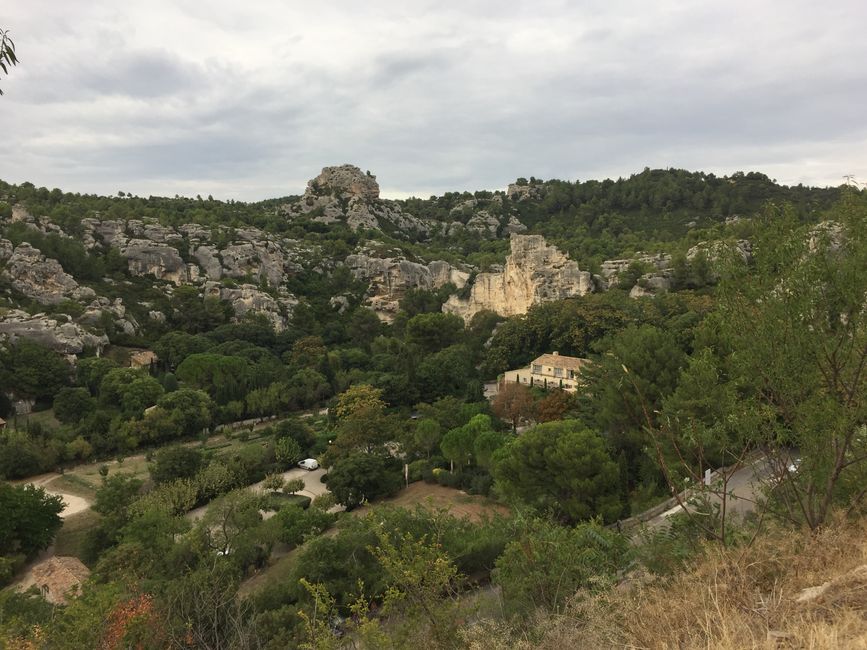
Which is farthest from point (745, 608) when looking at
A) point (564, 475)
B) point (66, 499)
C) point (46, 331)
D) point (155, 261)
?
point (155, 261)

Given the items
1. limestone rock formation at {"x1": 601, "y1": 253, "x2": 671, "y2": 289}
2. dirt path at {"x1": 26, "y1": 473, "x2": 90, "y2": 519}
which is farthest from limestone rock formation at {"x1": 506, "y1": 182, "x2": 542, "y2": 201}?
dirt path at {"x1": 26, "y1": 473, "x2": 90, "y2": 519}

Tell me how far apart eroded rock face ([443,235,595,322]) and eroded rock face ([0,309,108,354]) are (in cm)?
3200

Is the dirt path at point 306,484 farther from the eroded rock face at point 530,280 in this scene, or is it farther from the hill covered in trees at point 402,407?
the eroded rock face at point 530,280

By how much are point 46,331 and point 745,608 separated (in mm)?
44569

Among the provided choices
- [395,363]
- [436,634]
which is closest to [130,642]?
[436,634]

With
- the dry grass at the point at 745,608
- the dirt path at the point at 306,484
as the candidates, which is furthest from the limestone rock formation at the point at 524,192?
the dry grass at the point at 745,608

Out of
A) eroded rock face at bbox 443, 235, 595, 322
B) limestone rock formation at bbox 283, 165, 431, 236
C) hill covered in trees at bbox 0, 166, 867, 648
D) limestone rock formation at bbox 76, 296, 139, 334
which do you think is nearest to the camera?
hill covered in trees at bbox 0, 166, 867, 648

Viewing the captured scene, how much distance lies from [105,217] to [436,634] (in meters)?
66.4

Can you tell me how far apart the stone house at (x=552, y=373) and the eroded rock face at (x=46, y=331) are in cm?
3109

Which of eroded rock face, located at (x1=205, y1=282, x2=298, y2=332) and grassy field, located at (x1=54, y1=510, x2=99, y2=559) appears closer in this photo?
grassy field, located at (x1=54, y1=510, x2=99, y2=559)

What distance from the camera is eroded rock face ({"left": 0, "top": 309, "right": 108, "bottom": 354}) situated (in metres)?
36.3

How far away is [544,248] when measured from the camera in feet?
145

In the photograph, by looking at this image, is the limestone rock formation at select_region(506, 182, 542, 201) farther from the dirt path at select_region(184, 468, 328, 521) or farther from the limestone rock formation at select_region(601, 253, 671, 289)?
the dirt path at select_region(184, 468, 328, 521)

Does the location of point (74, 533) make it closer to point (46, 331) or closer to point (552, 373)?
point (46, 331)
